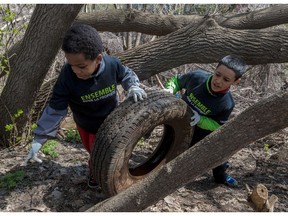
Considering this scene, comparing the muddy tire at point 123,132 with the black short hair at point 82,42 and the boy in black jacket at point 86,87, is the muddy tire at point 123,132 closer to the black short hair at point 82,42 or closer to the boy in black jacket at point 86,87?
the boy in black jacket at point 86,87

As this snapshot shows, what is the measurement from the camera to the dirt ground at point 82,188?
354cm

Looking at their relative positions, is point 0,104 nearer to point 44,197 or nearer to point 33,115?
point 33,115

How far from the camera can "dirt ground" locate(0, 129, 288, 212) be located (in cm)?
354

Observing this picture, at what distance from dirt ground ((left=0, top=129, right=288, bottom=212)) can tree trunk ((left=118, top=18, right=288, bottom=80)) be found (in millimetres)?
1361

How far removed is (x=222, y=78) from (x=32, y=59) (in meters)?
2.07

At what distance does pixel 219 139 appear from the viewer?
2469 millimetres

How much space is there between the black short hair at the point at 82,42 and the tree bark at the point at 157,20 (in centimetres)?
385

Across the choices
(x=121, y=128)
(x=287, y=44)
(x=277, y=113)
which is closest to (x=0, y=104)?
(x=121, y=128)

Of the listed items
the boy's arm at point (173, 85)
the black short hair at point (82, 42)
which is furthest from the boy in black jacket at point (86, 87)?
the boy's arm at point (173, 85)

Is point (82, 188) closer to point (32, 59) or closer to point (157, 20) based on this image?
point (32, 59)

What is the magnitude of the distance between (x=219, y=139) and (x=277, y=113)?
41cm

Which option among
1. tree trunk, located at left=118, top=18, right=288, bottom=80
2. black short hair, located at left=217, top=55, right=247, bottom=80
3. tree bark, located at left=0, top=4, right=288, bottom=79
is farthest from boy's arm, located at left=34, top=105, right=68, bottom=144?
tree bark, located at left=0, top=4, right=288, bottom=79

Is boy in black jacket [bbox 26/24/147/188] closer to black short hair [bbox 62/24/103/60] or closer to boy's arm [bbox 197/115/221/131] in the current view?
black short hair [bbox 62/24/103/60]

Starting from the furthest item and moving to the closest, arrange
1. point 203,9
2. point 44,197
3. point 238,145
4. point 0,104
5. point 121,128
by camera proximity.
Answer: point 203,9, point 0,104, point 44,197, point 121,128, point 238,145
